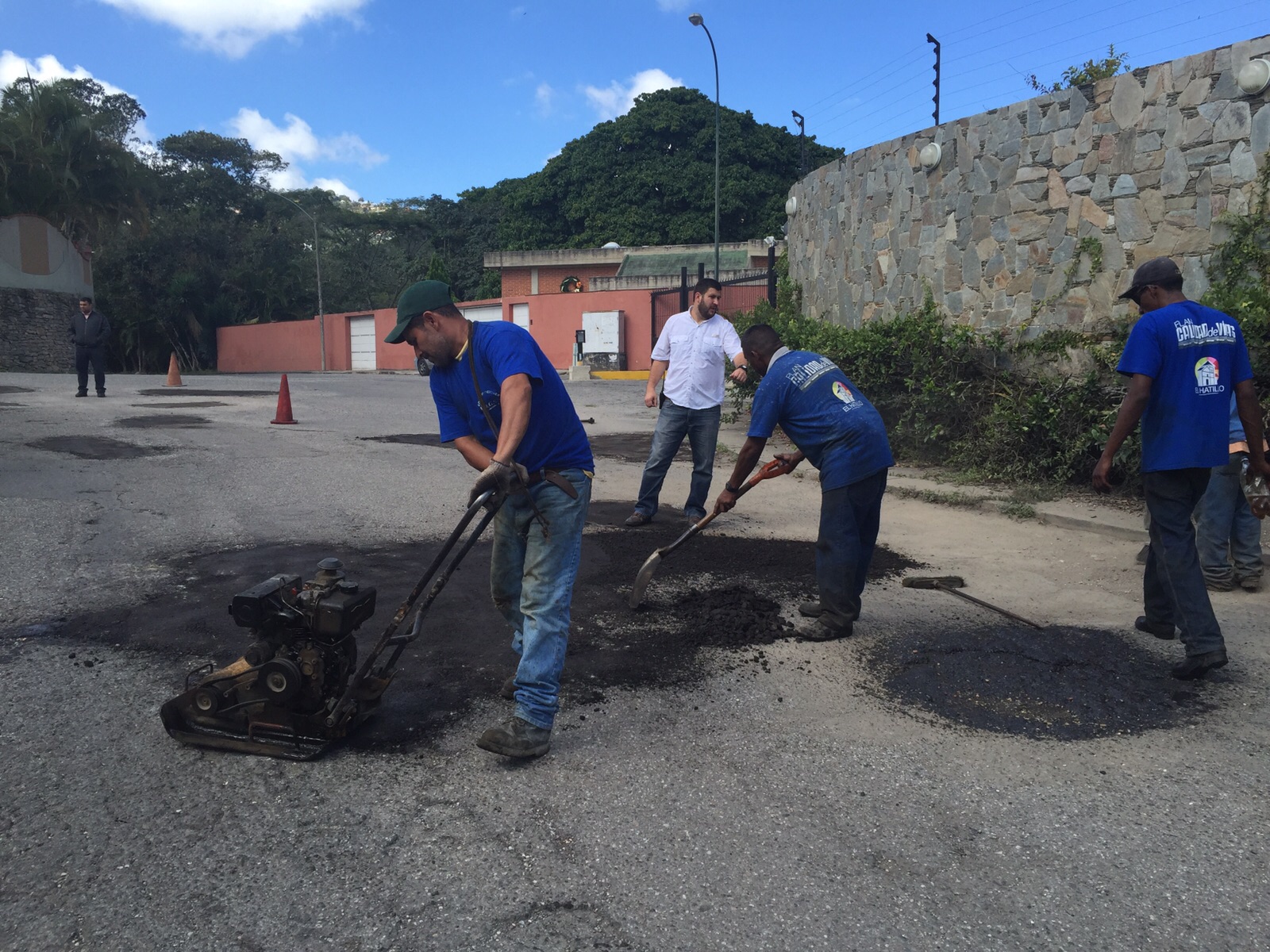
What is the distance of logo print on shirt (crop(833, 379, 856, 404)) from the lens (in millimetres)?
4660

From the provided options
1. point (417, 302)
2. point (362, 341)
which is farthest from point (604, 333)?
point (417, 302)

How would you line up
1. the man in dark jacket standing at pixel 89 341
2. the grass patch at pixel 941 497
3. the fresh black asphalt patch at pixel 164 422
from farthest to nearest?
1. the man in dark jacket standing at pixel 89 341
2. the fresh black asphalt patch at pixel 164 422
3. the grass patch at pixel 941 497

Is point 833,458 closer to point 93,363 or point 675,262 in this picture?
point 93,363

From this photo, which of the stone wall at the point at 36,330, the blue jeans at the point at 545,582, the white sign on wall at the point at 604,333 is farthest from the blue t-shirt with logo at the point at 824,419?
the stone wall at the point at 36,330

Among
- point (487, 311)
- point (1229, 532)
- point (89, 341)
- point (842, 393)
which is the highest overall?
point (487, 311)

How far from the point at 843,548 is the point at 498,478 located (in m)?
2.09

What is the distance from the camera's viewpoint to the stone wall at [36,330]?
3278 cm

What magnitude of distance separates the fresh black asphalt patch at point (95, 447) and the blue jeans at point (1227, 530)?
899 cm

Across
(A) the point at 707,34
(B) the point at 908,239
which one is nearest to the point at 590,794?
(B) the point at 908,239

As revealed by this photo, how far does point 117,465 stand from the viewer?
8.73 m

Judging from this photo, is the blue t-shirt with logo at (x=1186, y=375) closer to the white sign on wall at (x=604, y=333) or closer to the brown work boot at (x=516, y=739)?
the brown work boot at (x=516, y=739)

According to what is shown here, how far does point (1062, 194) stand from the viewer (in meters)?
8.34

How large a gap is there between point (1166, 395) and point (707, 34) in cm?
2486

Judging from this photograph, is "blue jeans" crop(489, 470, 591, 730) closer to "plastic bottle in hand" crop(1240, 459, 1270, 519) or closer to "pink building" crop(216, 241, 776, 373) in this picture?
"plastic bottle in hand" crop(1240, 459, 1270, 519)
